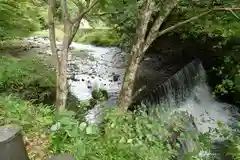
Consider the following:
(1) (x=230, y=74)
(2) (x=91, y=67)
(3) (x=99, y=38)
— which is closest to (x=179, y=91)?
(1) (x=230, y=74)

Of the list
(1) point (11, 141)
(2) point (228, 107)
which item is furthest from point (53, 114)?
(2) point (228, 107)

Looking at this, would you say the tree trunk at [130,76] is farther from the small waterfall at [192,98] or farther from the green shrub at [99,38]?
the green shrub at [99,38]

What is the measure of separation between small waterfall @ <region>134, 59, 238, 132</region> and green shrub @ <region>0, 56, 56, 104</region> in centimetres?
235

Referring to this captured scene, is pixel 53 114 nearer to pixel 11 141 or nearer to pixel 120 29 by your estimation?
pixel 11 141

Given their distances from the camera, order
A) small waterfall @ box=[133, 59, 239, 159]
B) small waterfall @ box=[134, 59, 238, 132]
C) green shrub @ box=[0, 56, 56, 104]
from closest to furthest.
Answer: green shrub @ box=[0, 56, 56, 104] < small waterfall @ box=[133, 59, 239, 159] < small waterfall @ box=[134, 59, 238, 132]

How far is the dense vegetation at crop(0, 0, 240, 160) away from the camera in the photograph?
12.1ft

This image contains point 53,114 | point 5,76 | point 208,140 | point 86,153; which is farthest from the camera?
point 5,76

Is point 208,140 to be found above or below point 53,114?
below

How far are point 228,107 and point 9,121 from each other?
7680mm

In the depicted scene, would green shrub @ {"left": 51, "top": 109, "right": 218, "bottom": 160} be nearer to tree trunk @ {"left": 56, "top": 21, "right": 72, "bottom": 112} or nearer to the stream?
tree trunk @ {"left": 56, "top": 21, "right": 72, "bottom": 112}

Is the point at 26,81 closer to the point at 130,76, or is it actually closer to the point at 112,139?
the point at 130,76

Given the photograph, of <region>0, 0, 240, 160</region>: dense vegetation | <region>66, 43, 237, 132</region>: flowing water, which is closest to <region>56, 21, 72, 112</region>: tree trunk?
<region>0, 0, 240, 160</region>: dense vegetation

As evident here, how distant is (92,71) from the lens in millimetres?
11625

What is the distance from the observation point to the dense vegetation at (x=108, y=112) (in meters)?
3.68
